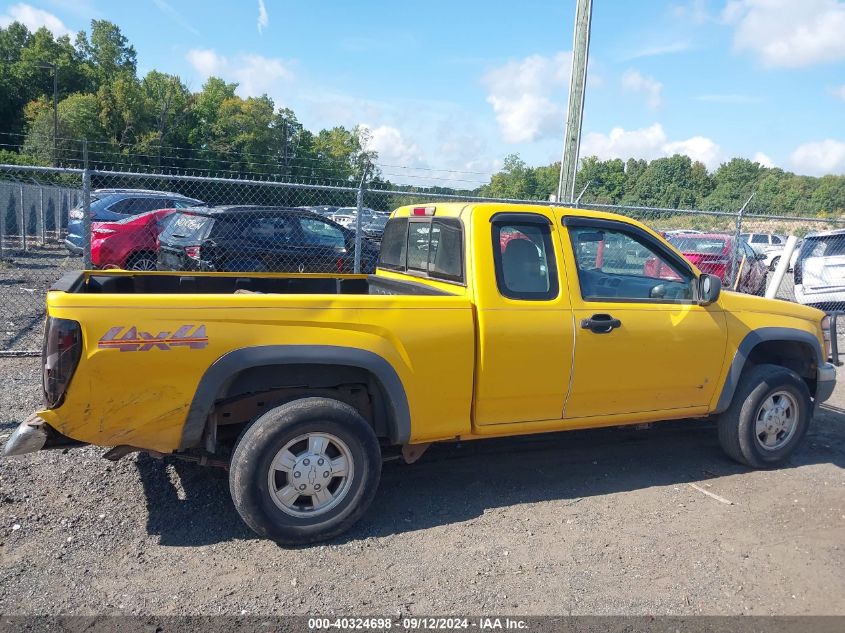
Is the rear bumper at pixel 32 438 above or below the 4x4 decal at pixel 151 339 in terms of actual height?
below

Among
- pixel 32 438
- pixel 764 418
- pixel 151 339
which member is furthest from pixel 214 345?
pixel 764 418

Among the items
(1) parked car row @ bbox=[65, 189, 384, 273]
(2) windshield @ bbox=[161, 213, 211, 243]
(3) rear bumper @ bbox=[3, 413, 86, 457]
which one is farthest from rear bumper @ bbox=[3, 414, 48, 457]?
(2) windshield @ bbox=[161, 213, 211, 243]

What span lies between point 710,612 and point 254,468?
2.38 metres

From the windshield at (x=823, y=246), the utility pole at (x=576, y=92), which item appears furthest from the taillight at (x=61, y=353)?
the windshield at (x=823, y=246)

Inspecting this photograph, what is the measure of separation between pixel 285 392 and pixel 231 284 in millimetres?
1438

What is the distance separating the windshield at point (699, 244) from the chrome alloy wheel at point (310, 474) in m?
10.8

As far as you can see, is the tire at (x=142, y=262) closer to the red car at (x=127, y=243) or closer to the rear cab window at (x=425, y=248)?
the red car at (x=127, y=243)

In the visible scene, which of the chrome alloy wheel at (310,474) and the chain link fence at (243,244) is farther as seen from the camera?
the chain link fence at (243,244)

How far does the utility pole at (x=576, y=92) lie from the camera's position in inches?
419

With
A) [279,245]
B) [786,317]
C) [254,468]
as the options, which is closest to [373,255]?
[279,245]

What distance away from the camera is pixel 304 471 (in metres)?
3.74

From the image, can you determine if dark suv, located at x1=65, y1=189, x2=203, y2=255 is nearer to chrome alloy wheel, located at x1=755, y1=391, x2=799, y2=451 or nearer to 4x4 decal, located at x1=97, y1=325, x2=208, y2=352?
4x4 decal, located at x1=97, y1=325, x2=208, y2=352

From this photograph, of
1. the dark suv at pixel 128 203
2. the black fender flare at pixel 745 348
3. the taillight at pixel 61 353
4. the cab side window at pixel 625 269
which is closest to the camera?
the taillight at pixel 61 353

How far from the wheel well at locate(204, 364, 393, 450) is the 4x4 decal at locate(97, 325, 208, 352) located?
30cm
